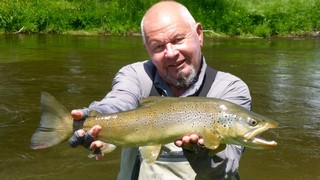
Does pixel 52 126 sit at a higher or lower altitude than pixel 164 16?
lower

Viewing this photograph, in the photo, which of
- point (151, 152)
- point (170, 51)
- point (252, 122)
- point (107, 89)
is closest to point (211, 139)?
point (252, 122)

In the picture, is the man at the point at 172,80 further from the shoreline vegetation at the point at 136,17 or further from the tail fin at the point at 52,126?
the shoreline vegetation at the point at 136,17

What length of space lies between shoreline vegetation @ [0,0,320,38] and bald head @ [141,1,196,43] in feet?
61.9

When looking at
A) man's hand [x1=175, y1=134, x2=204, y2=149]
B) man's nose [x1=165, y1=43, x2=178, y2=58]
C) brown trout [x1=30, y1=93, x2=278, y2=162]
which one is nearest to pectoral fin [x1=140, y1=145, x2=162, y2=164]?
brown trout [x1=30, y1=93, x2=278, y2=162]

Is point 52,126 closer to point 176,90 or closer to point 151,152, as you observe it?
point 151,152

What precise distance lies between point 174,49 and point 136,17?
21067 mm

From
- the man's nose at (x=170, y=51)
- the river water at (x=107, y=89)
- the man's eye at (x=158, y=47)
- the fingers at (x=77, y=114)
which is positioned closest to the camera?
the fingers at (x=77, y=114)

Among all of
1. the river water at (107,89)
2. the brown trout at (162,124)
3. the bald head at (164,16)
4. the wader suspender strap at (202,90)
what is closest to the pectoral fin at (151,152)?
the brown trout at (162,124)

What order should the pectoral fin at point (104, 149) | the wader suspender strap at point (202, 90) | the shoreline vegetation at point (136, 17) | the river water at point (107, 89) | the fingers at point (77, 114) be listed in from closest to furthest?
the fingers at point (77, 114), the pectoral fin at point (104, 149), the wader suspender strap at point (202, 90), the river water at point (107, 89), the shoreline vegetation at point (136, 17)

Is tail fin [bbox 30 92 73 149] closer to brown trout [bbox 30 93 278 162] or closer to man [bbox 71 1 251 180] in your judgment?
brown trout [bbox 30 93 278 162]

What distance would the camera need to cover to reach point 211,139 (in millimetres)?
2965

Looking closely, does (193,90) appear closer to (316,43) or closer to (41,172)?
(41,172)

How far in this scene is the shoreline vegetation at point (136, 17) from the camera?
73.3ft

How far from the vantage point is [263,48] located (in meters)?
17.9
